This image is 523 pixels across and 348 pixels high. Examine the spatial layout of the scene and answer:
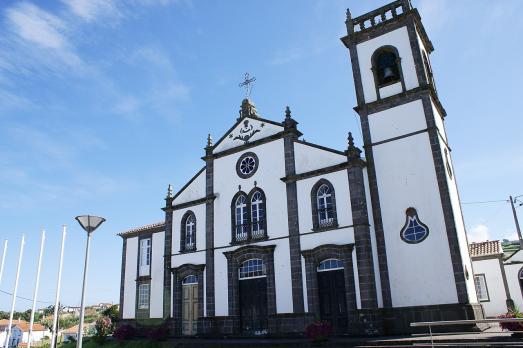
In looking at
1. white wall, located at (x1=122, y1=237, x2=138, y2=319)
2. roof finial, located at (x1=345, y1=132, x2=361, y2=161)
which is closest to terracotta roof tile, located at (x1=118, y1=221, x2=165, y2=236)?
white wall, located at (x1=122, y1=237, x2=138, y2=319)

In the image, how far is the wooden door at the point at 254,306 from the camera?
18375mm

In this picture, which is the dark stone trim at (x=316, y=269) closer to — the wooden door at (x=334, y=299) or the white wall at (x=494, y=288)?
the wooden door at (x=334, y=299)

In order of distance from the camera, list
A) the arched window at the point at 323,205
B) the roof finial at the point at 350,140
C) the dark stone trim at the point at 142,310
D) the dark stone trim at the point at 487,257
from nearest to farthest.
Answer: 1. the arched window at the point at 323,205
2. the roof finial at the point at 350,140
3. the dark stone trim at the point at 142,310
4. the dark stone trim at the point at 487,257

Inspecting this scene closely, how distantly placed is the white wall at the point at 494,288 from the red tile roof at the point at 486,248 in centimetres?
54

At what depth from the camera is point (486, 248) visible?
81.1ft

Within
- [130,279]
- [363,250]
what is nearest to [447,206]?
[363,250]

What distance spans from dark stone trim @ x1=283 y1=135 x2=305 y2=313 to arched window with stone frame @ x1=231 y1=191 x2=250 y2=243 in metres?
2.42

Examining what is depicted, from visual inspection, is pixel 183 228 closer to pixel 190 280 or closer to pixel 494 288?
pixel 190 280

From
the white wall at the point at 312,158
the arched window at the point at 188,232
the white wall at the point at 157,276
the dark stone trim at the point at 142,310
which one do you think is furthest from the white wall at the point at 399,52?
the dark stone trim at the point at 142,310

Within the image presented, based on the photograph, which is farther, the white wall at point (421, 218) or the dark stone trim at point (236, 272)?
the dark stone trim at point (236, 272)

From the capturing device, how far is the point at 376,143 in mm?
17766

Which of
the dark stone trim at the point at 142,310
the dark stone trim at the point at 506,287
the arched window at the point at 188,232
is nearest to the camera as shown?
the arched window at the point at 188,232

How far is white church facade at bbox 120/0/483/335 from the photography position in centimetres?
1566

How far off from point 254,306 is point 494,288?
13.9 meters
